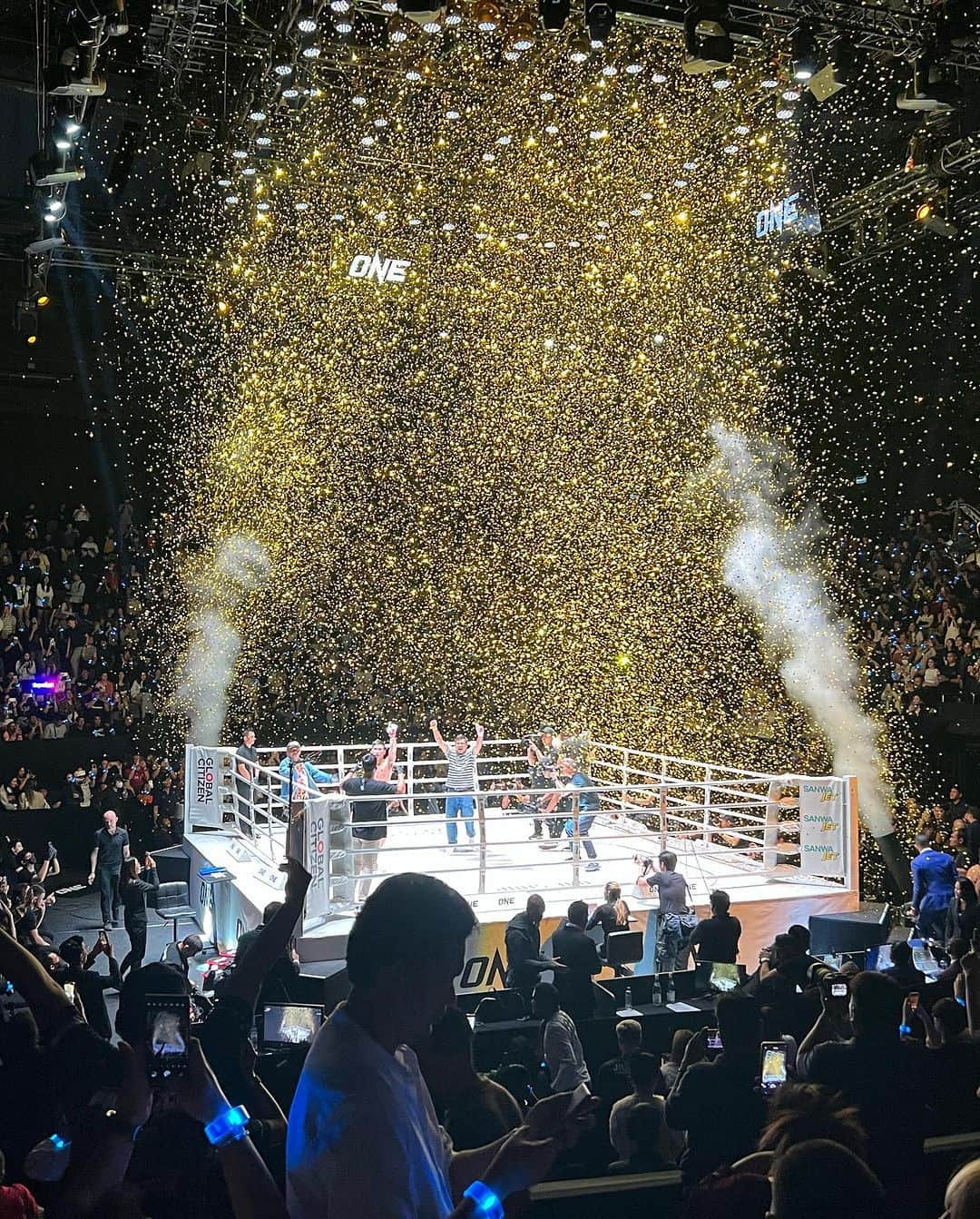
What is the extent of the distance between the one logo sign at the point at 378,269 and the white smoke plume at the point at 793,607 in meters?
5.11

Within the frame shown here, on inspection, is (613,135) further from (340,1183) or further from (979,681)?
(340,1183)

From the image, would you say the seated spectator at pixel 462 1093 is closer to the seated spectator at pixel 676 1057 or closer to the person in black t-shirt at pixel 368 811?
the seated spectator at pixel 676 1057

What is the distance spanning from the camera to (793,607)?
17.1 meters

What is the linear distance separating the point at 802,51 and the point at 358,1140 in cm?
954

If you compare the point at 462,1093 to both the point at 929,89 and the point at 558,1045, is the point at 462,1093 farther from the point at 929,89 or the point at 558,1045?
the point at 929,89

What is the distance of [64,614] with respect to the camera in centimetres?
1628

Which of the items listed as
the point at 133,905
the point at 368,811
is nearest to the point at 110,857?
the point at 133,905

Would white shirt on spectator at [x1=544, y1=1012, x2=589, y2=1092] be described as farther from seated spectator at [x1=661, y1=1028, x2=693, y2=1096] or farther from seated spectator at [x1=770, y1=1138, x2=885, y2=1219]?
seated spectator at [x1=770, y1=1138, x2=885, y2=1219]

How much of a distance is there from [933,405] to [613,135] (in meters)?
5.60

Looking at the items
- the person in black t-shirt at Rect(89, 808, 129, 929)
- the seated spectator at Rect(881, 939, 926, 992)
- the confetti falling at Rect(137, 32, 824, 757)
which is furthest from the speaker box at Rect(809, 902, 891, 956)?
the confetti falling at Rect(137, 32, 824, 757)

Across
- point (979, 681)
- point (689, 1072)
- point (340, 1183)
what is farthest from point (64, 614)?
point (340, 1183)

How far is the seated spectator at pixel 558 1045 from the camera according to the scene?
460 centimetres

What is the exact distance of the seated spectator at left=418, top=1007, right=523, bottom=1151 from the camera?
9.76 ft

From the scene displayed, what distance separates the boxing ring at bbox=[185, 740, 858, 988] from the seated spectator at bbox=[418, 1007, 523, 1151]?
181 inches
